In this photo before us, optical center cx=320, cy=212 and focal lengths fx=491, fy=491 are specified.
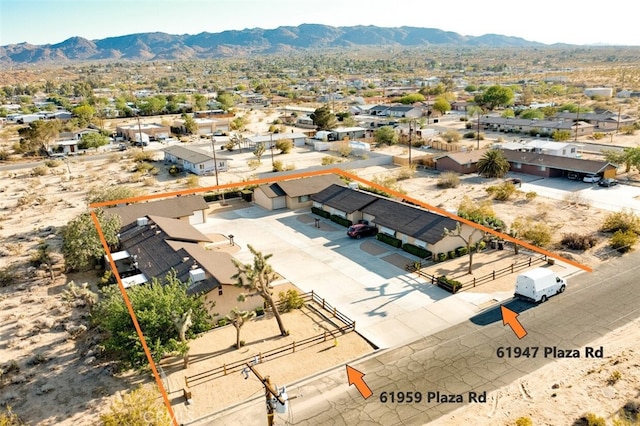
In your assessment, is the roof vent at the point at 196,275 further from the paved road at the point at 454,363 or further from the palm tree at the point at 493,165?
the palm tree at the point at 493,165

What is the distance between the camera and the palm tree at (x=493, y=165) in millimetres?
60188

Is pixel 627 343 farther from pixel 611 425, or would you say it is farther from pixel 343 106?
pixel 343 106

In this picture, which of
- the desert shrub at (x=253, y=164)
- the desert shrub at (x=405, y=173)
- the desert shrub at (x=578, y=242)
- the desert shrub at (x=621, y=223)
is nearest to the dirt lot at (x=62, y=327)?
the desert shrub at (x=578, y=242)

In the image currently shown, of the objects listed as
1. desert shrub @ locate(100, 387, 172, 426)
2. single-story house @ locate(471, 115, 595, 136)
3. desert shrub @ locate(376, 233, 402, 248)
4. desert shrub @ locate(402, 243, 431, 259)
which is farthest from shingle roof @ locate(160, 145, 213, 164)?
single-story house @ locate(471, 115, 595, 136)

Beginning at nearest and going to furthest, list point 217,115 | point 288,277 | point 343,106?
point 288,277
point 217,115
point 343,106

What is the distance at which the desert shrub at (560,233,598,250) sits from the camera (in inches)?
1503

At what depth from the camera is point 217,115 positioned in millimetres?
121062

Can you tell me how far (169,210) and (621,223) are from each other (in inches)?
1562

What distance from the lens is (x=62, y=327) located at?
29.7 metres

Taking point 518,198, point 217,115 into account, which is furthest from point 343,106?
point 518,198

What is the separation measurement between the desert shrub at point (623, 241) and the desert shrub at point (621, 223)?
77.4 inches

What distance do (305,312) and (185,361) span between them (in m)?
8.48

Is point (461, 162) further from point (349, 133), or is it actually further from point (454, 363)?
point (454, 363)

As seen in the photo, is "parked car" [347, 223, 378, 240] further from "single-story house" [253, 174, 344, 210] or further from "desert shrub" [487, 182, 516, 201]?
"desert shrub" [487, 182, 516, 201]
